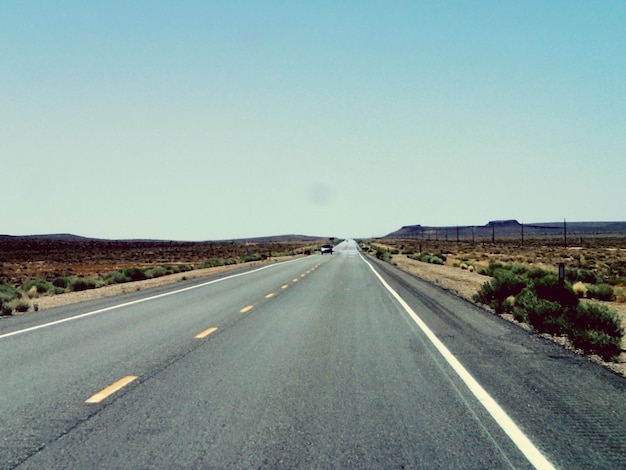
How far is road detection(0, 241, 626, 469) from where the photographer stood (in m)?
4.29

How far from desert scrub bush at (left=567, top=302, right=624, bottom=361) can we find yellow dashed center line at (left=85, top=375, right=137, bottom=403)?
666cm

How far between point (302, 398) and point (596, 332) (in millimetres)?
5945

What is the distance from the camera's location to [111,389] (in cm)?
620

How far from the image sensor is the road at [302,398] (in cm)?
429

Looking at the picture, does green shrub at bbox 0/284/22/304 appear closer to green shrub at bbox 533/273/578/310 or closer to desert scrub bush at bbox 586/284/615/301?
green shrub at bbox 533/273/578/310

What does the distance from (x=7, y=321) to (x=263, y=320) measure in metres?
6.17

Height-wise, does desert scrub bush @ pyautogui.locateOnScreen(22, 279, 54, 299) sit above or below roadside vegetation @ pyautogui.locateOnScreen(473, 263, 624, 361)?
below

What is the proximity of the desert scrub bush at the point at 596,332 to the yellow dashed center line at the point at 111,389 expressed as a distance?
6.66 metres

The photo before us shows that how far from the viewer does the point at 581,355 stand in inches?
338

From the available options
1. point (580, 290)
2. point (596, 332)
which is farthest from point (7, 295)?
point (580, 290)

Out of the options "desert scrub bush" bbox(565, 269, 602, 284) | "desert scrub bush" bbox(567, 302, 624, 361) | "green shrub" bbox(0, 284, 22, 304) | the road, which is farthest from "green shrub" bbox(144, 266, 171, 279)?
"desert scrub bush" bbox(567, 302, 624, 361)

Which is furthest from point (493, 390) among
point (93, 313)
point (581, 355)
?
point (93, 313)

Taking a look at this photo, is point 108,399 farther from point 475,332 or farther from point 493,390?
point 475,332

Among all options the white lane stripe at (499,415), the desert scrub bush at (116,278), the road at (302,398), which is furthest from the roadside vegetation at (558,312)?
the desert scrub bush at (116,278)
